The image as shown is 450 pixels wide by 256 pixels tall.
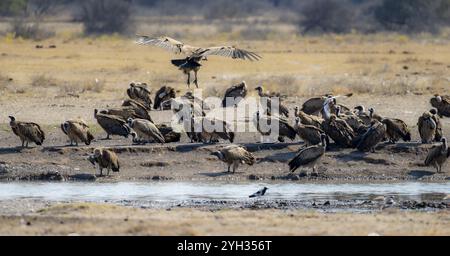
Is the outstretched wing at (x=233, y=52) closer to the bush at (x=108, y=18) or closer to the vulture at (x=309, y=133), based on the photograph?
the vulture at (x=309, y=133)

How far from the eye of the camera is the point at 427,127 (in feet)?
59.7

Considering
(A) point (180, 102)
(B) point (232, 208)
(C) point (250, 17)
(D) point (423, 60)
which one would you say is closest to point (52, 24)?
(C) point (250, 17)

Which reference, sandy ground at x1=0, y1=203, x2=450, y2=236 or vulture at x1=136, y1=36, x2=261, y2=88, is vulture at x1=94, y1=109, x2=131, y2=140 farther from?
sandy ground at x1=0, y1=203, x2=450, y2=236

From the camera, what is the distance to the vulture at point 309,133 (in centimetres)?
1753

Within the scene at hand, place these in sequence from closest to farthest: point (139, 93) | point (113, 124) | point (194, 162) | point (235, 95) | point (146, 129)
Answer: point (194, 162) → point (146, 129) → point (113, 124) → point (235, 95) → point (139, 93)

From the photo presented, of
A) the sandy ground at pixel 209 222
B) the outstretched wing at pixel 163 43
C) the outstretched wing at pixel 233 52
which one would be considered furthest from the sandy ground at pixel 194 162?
the sandy ground at pixel 209 222

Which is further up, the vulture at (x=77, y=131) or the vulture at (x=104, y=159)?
the vulture at (x=77, y=131)

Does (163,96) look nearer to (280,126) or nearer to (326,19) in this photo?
(280,126)

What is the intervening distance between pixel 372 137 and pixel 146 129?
3.63 meters

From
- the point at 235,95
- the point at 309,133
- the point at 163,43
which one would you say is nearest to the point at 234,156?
the point at 309,133

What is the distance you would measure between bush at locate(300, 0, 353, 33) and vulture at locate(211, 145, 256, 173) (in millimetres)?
40674

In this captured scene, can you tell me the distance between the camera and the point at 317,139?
17.5 meters

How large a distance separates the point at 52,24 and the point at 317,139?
4486 centimetres

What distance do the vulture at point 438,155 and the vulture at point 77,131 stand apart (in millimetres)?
5419
